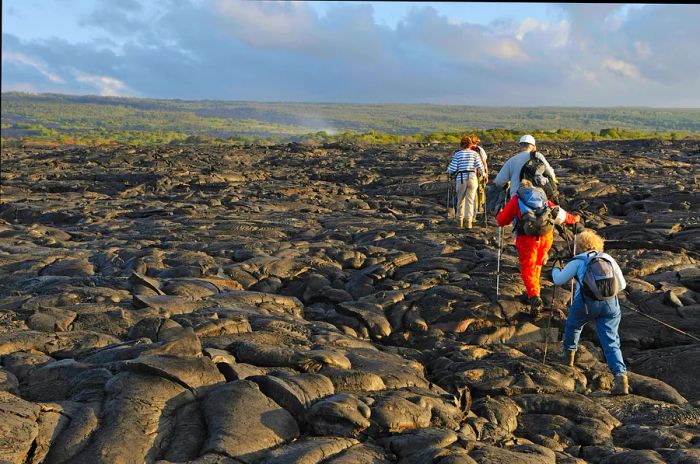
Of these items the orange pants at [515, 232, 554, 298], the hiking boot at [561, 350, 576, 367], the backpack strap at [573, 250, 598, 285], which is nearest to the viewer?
the backpack strap at [573, 250, 598, 285]

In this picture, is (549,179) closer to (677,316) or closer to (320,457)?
(677,316)

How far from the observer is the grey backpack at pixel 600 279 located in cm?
946

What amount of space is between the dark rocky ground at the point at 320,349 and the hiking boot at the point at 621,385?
0.22 metres

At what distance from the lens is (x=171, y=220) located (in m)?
23.5

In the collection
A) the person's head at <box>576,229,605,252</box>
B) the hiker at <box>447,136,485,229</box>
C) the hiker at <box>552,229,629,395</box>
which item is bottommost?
the hiker at <box>552,229,629,395</box>

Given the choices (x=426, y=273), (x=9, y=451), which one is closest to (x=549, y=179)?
(x=426, y=273)

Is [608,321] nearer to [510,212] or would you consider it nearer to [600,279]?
[600,279]

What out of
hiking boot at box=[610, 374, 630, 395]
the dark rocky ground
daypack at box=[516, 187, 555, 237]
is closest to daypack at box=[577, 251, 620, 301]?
hiking boot at box=[610, 374, 630, 395]

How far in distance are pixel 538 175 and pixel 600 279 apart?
4709 mm

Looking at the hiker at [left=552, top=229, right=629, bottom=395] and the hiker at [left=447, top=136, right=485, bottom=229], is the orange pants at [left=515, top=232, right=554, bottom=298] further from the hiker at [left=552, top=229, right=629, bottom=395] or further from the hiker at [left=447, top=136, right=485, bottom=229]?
the hiker at [left=447, top=136, right=485, bottom=229]

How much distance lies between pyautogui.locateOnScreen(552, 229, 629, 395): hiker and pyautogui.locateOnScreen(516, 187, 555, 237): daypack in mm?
1655

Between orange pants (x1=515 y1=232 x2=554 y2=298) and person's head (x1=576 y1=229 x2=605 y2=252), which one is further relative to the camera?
orange pants (x1=515 y1=232 x2=554 y2=298)

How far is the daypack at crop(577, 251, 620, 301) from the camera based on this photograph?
946 cm

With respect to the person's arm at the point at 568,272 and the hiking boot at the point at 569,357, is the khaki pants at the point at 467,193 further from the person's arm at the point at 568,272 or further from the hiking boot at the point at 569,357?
the person's arm at the point at 568,272
